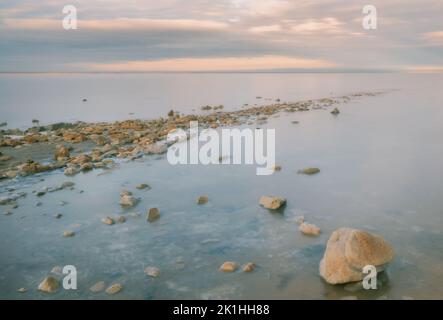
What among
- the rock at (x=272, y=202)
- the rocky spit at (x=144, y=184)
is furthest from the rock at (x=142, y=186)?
the rock at (x=272, y=202)

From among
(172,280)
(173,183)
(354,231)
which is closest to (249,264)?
(172,280)

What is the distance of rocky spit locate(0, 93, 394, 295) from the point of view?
7855 mm

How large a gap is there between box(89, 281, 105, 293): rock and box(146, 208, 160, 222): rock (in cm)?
337

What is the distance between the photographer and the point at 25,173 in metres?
16.5

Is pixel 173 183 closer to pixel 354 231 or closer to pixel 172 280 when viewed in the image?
pixel 172 280

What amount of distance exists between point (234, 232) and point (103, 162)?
9.68 m

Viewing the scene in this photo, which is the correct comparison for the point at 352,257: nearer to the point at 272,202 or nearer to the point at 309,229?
the point at 309,229

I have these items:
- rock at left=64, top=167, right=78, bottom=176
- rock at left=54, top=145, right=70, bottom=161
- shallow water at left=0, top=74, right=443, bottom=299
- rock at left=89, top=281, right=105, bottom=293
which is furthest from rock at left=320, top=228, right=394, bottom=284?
rock at left=54, top=145, right=70, bottom=161

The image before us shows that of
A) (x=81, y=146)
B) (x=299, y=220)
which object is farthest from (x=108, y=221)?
(x=81, y=146)

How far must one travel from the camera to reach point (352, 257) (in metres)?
7.79

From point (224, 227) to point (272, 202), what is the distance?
2.01m

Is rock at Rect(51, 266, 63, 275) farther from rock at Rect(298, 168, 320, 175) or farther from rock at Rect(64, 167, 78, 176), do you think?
rock at Rect(298, 168, 320, 175)

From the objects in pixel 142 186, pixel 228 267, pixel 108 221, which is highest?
pixel 142 186

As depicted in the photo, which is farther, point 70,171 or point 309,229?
point 70,171
